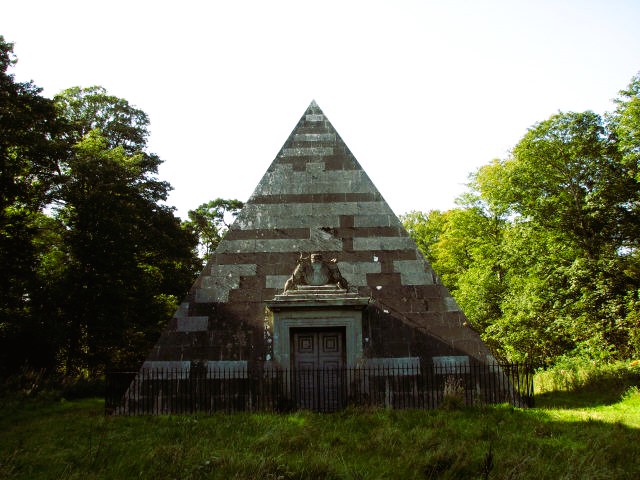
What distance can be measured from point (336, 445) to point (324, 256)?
16.1ft

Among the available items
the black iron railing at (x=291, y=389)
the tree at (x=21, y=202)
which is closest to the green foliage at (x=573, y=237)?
the black iron railing at (x=291, y=389)

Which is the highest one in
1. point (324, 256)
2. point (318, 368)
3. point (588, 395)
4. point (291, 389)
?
point (324, 256)

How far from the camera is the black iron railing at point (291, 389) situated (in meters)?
9.62

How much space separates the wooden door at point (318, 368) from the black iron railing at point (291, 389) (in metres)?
0.05

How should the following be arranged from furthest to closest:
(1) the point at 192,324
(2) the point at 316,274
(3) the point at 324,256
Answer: (3) the point at 324,256
(2) the point at 316,274
(1) the point at 192,324

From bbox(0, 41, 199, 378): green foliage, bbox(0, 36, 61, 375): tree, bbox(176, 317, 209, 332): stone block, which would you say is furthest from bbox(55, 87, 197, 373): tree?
bbox(176, 317, 209, 332): stone block

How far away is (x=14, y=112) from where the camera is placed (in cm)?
1576

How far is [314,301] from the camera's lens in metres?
10.0

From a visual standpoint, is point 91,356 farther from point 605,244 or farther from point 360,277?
point 605,244

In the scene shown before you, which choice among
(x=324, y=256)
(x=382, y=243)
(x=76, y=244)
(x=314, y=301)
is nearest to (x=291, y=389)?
(x=314, y=301)

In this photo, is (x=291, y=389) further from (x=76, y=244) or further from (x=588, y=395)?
(x=76, y=244)

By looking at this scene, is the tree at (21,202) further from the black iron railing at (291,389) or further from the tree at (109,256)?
the black iron railing at (291,389)

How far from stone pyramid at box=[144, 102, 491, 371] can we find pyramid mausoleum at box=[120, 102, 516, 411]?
0.8 inches

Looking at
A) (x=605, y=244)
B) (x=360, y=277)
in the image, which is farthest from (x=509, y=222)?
(x=360, y=277)
